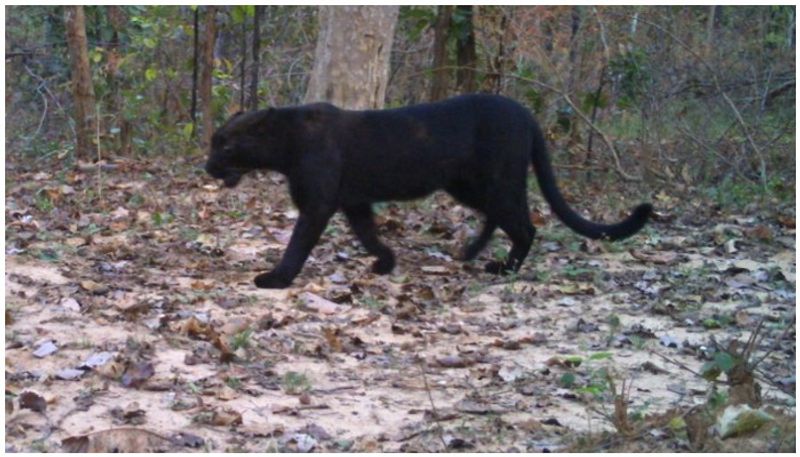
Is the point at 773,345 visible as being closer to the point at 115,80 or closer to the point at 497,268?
the point at 497,268

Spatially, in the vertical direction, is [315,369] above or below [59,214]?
above

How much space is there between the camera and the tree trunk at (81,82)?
11336mm

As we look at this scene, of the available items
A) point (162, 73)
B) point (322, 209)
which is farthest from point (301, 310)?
point (162, 73)

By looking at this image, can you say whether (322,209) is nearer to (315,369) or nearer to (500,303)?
(500,303)

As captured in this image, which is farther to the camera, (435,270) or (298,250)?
(435,270)

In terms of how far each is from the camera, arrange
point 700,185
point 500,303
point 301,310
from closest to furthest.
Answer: point 301,310, point 500,303, point 700,185

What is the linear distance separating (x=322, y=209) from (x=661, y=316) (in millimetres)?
2017

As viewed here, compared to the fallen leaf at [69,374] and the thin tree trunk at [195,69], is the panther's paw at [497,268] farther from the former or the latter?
the thin tree trunk at [195,69]

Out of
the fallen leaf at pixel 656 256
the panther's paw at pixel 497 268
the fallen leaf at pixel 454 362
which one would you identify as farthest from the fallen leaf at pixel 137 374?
the fallen leaf at pixel 656 256

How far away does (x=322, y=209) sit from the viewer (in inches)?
269

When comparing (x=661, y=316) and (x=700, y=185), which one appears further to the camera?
(x=700, y=185)

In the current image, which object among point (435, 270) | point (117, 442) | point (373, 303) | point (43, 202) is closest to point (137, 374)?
point (117, 442)

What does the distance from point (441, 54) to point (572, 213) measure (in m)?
4.28

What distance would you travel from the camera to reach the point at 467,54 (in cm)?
1163
